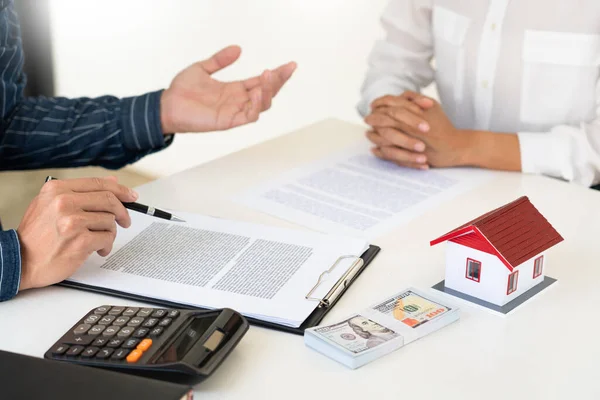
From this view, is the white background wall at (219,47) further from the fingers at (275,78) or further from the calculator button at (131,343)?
the calculator button at (131,343)

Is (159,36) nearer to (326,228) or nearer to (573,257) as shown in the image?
(326,228)

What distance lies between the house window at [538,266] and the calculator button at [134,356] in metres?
0.49

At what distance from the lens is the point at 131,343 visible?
76 cm

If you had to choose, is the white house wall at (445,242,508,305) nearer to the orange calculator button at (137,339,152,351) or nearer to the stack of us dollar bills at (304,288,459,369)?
the stack of us dollar bills at (304,288,459,369)

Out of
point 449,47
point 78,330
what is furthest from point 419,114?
point 78,330

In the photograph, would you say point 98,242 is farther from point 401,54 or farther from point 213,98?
point 401,54

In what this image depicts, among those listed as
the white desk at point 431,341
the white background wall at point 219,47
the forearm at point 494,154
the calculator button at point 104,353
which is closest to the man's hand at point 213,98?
the white desk at point 431,341

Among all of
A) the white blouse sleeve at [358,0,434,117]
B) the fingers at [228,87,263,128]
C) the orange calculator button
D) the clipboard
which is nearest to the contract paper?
the clipboard

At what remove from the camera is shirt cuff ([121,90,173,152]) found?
144cm

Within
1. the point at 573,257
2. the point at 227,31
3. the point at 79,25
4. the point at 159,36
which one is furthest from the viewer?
the point at 79,25

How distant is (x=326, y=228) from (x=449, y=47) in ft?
2.29

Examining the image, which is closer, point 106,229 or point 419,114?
point 106,229

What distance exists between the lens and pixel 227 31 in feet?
8.82

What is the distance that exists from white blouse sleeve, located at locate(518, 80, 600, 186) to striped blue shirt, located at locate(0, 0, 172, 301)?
0.70m
